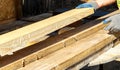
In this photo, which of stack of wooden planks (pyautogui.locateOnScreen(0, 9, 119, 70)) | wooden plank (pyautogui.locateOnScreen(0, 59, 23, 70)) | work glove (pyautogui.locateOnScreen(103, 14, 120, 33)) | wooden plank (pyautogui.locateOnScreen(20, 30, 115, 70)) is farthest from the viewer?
work glove (pyautogui.locateOnScreen(103, 14, 120, 33))

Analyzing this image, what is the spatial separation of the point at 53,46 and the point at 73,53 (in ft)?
1.09

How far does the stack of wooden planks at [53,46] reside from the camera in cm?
326

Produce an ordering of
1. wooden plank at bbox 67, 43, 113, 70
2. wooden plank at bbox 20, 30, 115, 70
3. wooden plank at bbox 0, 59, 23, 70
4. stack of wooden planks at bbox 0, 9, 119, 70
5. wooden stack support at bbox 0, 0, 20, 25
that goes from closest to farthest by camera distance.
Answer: wooden plank at bbox 0, 59, 23, 70 < stack of wooden planks at bbox 0, 9, 119, 70 < wooden plank at bbox 20, 30, 115, 70 < wooden plank at bbox 67, 43, 113, 70 < wooden stack support at bbox 0, 0, 20, 25

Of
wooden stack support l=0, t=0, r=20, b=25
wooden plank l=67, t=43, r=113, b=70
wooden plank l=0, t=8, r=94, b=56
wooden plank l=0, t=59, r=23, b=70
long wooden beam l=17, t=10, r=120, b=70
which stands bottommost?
wooden stack support l=0, t=0, r=20, b=25

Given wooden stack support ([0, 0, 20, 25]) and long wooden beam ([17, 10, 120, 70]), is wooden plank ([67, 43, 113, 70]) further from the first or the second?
wooden stack support ([0, 0, 20, 25])

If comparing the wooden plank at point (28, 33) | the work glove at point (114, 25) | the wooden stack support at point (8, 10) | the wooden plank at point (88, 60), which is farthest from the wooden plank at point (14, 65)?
the wooden stack support at point (8, 10)

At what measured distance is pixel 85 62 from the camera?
4.11 m

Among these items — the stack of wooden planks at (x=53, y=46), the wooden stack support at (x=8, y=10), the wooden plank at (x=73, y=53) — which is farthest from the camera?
the wooden stack support at (x=8, y=10)

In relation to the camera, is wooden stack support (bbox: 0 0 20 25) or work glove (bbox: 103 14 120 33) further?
wooden stack support (bbox: 0 0 20 25)

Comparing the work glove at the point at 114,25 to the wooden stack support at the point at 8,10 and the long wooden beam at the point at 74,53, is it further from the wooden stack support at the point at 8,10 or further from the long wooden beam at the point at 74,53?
the wooden stack support at the point at 8,10

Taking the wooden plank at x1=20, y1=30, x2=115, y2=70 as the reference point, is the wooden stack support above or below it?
below

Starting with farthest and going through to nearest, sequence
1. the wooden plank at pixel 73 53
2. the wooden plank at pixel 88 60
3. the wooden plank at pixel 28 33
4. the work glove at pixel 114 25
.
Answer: the work glove at pixel 114 25 → the wooden plank at pixel 88 60 → the wooden plank at pixel 73 53 → the wooden plank at pixel 28 33

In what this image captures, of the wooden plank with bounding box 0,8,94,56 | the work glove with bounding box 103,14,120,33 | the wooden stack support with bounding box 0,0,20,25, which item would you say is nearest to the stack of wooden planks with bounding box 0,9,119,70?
the wooden plank with bounding box 0,8,94,56

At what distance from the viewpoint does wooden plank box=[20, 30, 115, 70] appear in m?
3.39
